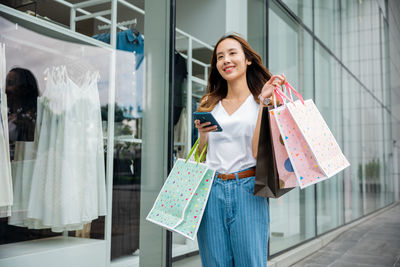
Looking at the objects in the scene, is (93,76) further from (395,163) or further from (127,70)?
(395,163)

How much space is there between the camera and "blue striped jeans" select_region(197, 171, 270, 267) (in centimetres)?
153

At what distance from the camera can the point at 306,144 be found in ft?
4.79

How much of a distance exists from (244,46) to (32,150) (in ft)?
3.77

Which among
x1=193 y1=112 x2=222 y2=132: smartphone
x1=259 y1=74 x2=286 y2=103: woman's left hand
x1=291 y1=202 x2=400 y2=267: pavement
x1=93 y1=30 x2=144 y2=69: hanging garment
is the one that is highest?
x1=93 y1=30 x2=144 y2=69: hanging garment

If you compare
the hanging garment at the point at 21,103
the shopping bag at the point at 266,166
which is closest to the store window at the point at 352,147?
the shopping bag at the point at 266,166

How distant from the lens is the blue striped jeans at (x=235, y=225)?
5.02 feet

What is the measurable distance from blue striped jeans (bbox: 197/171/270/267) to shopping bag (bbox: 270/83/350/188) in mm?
225

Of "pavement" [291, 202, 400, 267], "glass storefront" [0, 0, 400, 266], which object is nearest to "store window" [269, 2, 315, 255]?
"glass storefront" [0, 0, 400, 266]

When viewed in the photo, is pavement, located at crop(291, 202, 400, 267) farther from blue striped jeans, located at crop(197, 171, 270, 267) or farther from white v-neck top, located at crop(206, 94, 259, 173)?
white v-neck top, located at crop(206, 94, 259, 173)

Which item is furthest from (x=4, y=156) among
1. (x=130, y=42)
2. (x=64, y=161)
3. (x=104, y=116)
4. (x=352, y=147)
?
(x=352, y=147)

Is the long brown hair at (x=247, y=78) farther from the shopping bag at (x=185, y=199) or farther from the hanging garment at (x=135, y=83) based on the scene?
the hanging garment at (x=135, y=83)

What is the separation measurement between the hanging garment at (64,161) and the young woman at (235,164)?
80 cm

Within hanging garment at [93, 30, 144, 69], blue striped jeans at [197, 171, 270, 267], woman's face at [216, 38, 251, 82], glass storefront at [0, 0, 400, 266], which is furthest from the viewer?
hanging garment at [93, 30, 144, 69]

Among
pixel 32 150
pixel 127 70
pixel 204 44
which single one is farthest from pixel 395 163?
pixel 32 150
